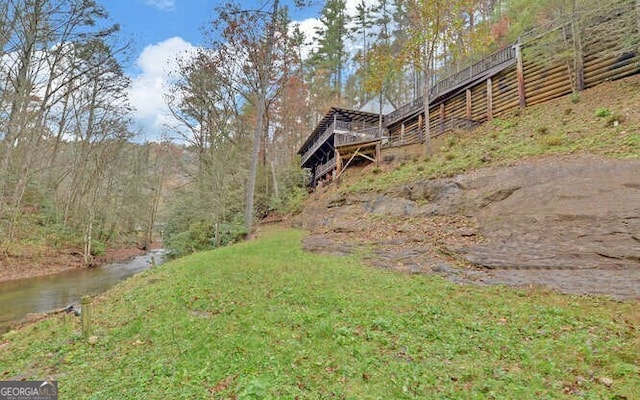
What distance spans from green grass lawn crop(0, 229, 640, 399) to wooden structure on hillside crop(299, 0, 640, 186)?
1217cm

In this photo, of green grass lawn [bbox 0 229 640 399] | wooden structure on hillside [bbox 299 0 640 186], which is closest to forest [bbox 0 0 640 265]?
wooden structure on hillside [bbox 299 0 640 186]

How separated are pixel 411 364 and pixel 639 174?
7342 mm

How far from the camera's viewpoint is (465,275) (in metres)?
6.73

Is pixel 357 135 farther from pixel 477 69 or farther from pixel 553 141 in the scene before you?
pixel 553 141

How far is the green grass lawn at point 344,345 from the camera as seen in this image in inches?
131

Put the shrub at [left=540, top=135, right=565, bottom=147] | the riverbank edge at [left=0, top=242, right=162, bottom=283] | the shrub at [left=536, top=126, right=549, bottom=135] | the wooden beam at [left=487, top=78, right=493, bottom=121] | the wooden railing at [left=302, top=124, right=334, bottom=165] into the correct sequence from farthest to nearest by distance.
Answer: the wooden railing at [left=302, top=124, right=334, bottom=165] < the wooden beam at [left=487, top=78, right=493, bottom=121] < the riverbank edge at [left=0, top=242, right=162, bottom=283] < the shrub at [left=536, top=126, right=549, bottom=135] < the shrub at [left=540, top=135, right=565, bottom=147]

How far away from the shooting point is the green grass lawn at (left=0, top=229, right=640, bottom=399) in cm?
333

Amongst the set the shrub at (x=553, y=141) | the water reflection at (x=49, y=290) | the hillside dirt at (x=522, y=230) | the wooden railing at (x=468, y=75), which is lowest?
the water reflection at (x=49, y=290)

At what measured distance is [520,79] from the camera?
15.5 metres

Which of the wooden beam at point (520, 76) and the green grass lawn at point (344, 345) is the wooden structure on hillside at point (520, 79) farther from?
the green grass lawn at point (344, 345)

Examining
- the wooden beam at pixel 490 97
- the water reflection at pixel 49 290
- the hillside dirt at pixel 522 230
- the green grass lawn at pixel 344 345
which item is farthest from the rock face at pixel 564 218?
the water reflection at pixel 49 290

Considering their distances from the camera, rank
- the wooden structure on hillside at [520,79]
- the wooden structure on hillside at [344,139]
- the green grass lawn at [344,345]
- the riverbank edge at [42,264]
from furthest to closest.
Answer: the wooden structure on hillside at [344,139] → the riverbank edge at [42,264] → the wooden structure on hillside at [520,79] → the green grass lawn at [344,345]

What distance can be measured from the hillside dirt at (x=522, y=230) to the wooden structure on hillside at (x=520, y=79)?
6826mm

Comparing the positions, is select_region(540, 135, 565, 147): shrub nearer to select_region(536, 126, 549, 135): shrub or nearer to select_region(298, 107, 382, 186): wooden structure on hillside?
select_region(536, 126, 549, 135): shrub
